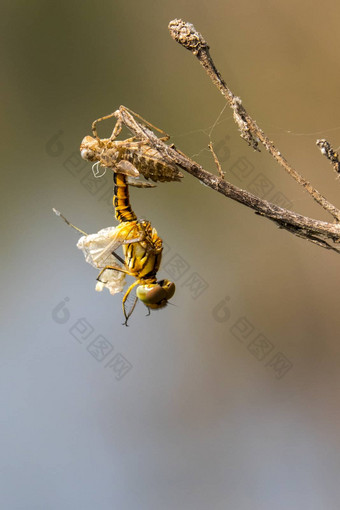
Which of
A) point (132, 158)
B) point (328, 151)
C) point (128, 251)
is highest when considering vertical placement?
point (132, 158)

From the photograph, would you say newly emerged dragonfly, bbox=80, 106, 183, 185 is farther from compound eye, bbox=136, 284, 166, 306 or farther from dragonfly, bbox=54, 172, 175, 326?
compound eye, bbox=136, 284, 166, 306

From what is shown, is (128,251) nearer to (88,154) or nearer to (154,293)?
(154,293)

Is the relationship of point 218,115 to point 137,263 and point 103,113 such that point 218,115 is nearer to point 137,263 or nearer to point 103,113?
point 103,113

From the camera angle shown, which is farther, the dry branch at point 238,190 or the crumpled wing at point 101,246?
the crumpled wing at point 101,246

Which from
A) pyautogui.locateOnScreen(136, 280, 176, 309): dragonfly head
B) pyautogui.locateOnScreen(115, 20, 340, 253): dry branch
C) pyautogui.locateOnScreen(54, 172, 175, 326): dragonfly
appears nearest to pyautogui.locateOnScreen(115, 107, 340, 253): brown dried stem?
pyautogui.locateOnScreen(115, 20, 340, 253): dry branch

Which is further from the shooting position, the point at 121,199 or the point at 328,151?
the point at 121,199

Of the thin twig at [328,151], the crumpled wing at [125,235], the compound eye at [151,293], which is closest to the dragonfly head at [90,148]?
the crumpled wing at [125,235]

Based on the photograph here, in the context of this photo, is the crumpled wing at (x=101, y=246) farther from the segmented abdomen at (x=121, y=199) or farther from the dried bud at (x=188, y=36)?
the dried bud at (x=188, y=36)

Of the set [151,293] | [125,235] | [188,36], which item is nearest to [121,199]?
[125,235]
